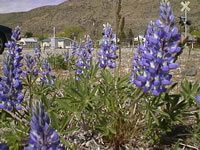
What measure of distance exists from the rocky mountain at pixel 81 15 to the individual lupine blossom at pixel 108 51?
59.6 m

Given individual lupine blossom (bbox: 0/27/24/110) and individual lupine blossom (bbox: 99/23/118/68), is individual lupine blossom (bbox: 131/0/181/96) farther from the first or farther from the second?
individual lupine blossom (bbox: 99/23/118/68)

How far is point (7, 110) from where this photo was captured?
6.79 feet

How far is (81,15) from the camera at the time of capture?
294 feet

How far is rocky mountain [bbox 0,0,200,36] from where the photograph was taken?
2791 inches

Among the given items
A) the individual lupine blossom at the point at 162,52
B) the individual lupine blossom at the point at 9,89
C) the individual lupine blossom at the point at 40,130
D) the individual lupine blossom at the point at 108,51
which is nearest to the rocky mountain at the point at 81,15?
the individual lupine blossom at the point at 108,51

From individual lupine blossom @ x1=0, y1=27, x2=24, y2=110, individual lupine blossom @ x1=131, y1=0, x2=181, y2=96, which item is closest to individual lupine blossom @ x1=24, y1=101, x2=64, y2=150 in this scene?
individual lupine blossom @ x1=131, y1=0, x2=181, y2=96

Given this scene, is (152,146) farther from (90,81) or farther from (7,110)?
(7,110)

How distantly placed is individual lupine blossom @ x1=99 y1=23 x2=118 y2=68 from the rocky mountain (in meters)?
59.6

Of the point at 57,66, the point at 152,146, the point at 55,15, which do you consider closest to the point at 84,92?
the point at 152,146

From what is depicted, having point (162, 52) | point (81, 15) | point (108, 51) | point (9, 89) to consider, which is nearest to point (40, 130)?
point (162, 52)

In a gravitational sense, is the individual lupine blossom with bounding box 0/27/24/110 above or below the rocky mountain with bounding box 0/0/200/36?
below

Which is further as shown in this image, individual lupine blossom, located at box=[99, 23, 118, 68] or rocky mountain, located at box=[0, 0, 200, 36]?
rocky mountain, located at box=[0, 0, 200, 36]

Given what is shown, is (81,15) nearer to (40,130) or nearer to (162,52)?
(162,52)

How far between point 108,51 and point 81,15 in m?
87.9
